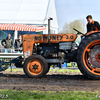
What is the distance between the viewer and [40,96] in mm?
3646

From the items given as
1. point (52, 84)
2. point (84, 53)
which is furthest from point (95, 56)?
point (52, 84)

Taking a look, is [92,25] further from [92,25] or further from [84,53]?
[84,53]

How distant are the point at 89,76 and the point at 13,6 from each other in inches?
587

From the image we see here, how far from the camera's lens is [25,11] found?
1873cm

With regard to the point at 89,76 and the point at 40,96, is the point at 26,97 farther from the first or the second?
the point at 89,76

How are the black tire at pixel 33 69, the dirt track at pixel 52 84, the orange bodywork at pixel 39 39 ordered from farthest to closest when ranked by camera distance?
1. the orange bodywork at pixel 39 39
2. the black tire at pixel 33 69
3. the dirt track at pixel 52 84

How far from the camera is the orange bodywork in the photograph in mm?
6594

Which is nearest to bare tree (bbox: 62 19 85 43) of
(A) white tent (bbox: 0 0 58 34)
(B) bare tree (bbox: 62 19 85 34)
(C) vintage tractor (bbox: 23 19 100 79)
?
(B) bare tree (bbox: 62 19 85 34)

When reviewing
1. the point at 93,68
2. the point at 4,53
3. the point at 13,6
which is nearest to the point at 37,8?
the point at 13,6

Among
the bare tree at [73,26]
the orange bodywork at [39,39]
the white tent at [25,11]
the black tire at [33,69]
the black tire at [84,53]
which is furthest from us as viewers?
the bare tree at [73,26]

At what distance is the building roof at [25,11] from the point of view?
1780cm

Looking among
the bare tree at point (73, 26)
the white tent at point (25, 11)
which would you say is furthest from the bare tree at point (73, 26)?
the white tent at point (25, 11)

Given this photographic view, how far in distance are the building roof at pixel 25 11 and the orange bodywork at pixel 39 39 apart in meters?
10.8

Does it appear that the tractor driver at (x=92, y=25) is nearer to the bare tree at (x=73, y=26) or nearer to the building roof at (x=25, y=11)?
the building roof at (x=25, y=11)
